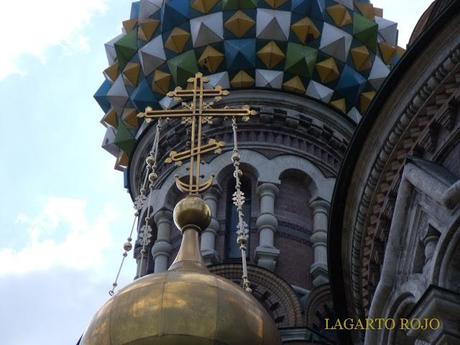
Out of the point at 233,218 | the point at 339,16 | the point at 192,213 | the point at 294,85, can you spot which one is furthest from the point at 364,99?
the point at 192,213

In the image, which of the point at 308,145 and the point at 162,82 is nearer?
the point at 308,145

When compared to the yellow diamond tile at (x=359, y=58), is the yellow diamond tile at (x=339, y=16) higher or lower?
higher

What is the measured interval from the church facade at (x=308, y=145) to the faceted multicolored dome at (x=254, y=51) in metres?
0.02

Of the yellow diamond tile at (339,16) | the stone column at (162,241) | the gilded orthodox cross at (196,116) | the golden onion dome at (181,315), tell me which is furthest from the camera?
the yellow diamond tile at (339,16)

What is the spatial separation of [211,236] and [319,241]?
1.38m

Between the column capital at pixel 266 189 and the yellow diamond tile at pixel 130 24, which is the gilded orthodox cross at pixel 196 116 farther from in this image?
the yellow diamond tile at pixel 130 24

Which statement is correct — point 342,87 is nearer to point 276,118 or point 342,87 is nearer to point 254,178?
point 276,118

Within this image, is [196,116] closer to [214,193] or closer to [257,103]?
[214,193]

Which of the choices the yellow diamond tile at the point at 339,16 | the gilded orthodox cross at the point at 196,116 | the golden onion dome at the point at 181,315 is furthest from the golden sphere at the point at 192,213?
the yellow diamond tile at the point at 339,16

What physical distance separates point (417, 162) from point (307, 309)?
4856 mm

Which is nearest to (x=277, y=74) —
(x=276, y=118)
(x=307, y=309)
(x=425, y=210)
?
(x=276, y=118)

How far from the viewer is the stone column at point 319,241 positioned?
1384cm

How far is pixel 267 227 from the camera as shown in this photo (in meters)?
14.1

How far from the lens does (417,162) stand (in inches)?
339
